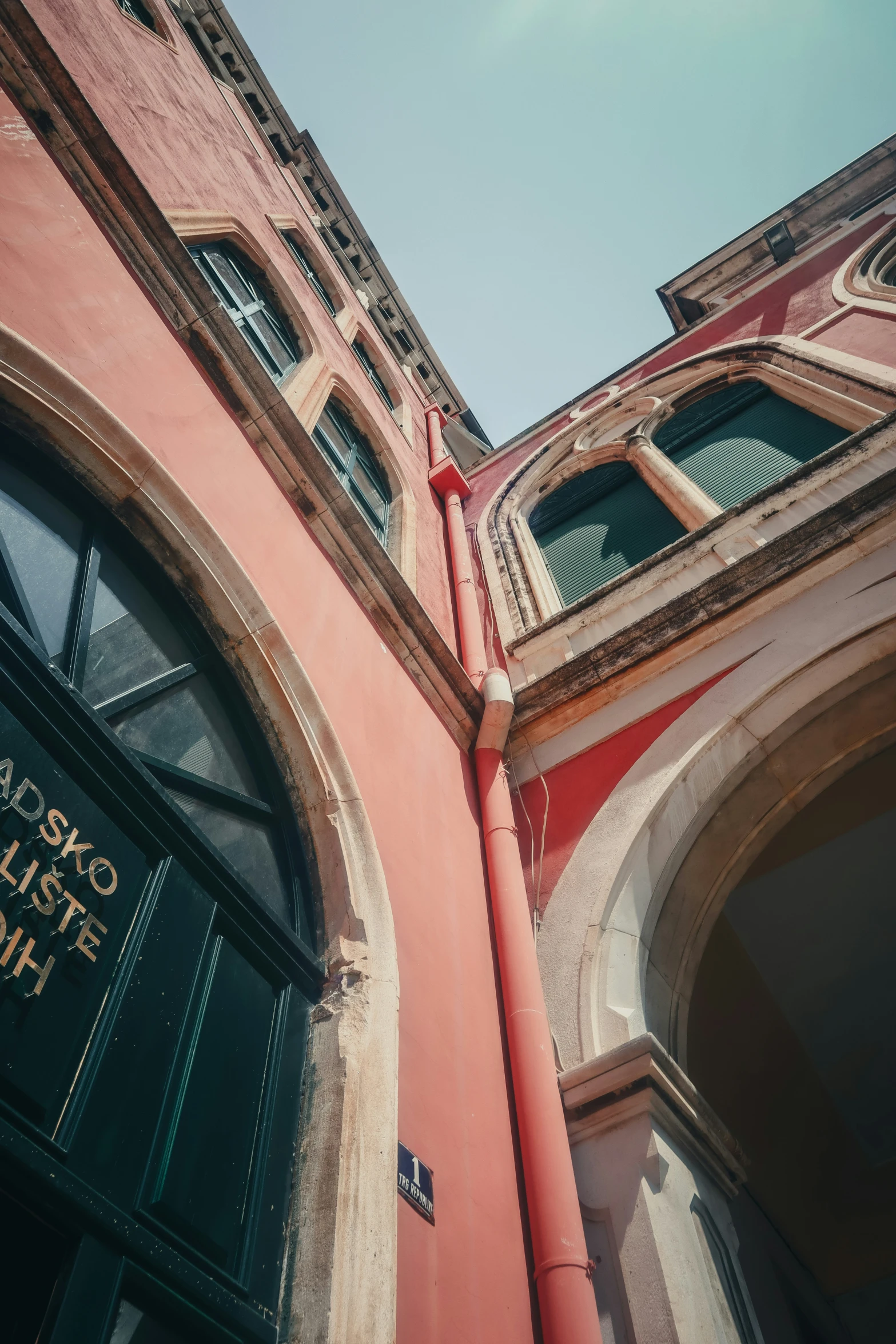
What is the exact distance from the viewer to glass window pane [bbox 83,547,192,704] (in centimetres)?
250

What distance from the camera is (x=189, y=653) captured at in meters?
2.97

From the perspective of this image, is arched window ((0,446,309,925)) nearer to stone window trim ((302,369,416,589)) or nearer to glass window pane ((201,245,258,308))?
stone window trim ((302,369,416,589))

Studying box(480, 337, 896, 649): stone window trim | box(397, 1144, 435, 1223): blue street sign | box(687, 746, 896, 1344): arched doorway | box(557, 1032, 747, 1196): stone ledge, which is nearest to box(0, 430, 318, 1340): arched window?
box(397, 1144, 435, 1223): blue street sign

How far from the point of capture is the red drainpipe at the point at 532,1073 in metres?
2.47

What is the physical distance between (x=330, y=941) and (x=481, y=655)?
Result: 2977mm

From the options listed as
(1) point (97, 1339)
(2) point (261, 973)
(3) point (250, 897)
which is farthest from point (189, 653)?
(1) point (97, 1339)

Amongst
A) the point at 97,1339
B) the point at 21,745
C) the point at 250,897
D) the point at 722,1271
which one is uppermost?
the point at 250,897

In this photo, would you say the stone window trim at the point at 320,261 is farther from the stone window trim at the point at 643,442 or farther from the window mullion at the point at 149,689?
the window mullion at the point at 149,689

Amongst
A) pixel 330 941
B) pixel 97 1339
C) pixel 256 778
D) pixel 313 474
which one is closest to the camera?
pixel 97 1339

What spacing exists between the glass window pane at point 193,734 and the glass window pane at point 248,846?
4.5 inches

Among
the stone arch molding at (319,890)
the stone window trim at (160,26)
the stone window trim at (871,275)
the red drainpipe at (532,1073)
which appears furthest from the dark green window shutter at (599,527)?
the stone window trim at (160,26)

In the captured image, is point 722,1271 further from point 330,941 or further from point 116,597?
point 116,597

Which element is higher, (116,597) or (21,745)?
(116,597)

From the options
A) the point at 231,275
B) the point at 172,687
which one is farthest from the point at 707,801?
the point at 231,275
